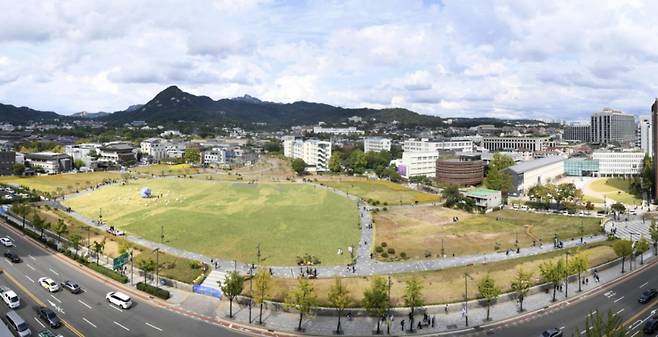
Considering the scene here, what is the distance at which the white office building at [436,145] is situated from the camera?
17300 cm

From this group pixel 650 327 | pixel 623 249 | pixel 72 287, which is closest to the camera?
pixel 650 327

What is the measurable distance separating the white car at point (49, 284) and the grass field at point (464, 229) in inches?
1517

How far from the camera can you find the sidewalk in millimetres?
40125

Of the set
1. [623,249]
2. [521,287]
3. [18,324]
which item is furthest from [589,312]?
[18,324]

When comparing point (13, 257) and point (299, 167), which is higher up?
point (299, 167)

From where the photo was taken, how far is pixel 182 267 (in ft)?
180

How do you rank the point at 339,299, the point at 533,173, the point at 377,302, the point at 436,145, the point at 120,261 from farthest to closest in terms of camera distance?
the point at 436,145
the point at 533,173
the point at 120,261
the point at 339,299
the point at 377,302

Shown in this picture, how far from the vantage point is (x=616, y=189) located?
404ft

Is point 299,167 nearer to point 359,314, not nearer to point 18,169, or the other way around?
point 18,169

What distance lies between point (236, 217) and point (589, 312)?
55.0 m

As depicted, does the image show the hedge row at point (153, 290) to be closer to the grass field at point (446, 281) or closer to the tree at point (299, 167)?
the grass field at point (446, 281)

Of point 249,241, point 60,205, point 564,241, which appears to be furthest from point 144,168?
point 564,241

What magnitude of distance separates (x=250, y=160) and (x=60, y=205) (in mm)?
99909

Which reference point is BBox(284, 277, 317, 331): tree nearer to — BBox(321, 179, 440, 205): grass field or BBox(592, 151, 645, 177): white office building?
→ BBox(321, 179, 440, 205): grass field
